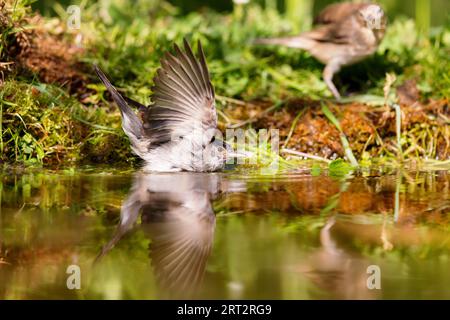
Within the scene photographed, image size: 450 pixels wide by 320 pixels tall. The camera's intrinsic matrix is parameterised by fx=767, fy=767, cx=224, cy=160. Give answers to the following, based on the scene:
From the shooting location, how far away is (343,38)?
6.55m

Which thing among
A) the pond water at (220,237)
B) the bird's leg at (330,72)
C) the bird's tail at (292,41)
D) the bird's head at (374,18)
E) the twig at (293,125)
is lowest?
the pond water at (220,237)

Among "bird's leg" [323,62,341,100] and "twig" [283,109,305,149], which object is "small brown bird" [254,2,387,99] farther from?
"twig" [283,109,305,149]

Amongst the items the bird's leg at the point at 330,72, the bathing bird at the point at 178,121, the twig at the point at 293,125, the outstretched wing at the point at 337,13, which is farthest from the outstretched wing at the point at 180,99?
the outstretched wing at the point at 337,13

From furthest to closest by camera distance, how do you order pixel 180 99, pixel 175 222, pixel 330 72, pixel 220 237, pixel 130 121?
pixel 330 72 < pixel 130 121 < pixel 180 99 < pixel 175 222 < pixel 220 237

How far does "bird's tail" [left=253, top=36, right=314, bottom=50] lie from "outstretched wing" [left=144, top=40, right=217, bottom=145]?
210 centimetres

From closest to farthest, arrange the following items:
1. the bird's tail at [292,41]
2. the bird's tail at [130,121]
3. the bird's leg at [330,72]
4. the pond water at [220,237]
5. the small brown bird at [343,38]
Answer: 1. the pond water at [220,237]
2. the bird's tail at [130,121]
3. the bird's leg at [330,72]
4. the small brown bird at [343,38]
5. the bird's tail at [292,41]

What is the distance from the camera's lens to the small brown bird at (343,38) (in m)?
6.41

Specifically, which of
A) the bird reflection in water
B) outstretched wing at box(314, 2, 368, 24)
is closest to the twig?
the bird reflection in water

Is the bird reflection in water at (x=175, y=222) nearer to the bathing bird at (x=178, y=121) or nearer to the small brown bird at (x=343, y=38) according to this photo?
the bathing bird at (x=178, y=121)

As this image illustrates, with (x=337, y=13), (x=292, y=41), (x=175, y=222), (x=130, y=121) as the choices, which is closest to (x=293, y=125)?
(x=292, y=41)

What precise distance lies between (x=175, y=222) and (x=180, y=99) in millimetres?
1133

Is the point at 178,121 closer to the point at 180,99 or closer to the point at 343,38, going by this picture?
the point at 180,99

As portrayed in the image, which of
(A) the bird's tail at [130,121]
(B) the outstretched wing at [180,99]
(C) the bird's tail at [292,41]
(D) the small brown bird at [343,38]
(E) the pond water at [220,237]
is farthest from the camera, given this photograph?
(C) the bird's tail at [292,41]

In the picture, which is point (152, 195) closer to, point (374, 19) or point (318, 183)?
point (318, 183)
